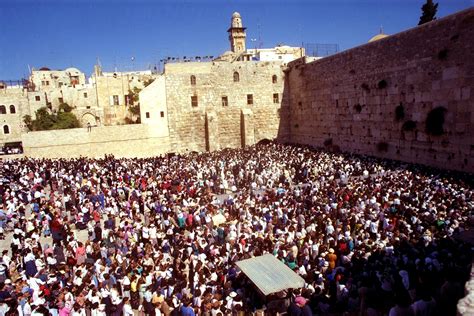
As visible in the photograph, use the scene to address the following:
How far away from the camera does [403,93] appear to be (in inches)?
687

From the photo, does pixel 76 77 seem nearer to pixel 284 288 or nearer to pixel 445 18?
pixel 445 18

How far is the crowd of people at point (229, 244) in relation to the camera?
6.40 m

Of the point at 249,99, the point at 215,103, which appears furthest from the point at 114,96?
the point at 249,99

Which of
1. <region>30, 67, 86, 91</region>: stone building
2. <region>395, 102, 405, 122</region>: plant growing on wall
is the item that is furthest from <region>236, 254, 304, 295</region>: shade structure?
<region>30, 67, 86, 91</region>: stone building

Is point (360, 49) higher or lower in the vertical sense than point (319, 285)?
higher

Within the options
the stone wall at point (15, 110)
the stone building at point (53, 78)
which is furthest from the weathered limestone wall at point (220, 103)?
the stone building at point (53, 78)

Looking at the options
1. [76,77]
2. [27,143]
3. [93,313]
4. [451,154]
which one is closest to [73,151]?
[27,143]

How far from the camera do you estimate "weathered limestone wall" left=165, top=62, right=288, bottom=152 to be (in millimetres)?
26828

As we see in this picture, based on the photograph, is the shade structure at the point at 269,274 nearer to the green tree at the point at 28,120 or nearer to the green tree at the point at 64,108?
the green tree at the point at 64,108

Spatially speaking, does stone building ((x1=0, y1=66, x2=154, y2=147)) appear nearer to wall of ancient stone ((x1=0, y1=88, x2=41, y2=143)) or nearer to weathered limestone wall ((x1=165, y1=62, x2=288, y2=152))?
wall of ancient stone ((x1=0, y1=88, x2=41, y2=143))

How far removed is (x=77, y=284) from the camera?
23.0 feet

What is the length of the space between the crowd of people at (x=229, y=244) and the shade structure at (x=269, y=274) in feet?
1.13

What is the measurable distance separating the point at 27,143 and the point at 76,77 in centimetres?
2780

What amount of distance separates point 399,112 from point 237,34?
30.5 meters
